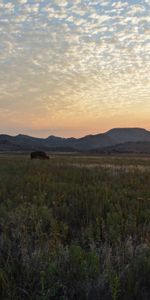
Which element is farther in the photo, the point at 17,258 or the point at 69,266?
A: the point at 17,258

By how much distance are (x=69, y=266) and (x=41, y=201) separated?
3.96 metres

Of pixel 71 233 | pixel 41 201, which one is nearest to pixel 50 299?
pixel 71 233

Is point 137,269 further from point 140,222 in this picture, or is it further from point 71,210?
point 71,210

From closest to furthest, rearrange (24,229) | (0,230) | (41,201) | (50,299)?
1. (50,299)
2. (24,229)
3. (0,230)
4. (41,201)

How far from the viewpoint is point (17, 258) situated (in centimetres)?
459

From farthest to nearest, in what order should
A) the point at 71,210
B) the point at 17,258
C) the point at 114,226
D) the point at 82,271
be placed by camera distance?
the point at 71,210 < the point at 114,226 < the point at 17,258 < the point at 82,271

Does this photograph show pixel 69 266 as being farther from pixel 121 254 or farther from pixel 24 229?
pixel 24 229

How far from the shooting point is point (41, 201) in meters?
8.06

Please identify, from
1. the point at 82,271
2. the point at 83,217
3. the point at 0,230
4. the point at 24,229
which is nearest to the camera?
the point at 82,271

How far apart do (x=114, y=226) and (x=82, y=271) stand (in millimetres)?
2064

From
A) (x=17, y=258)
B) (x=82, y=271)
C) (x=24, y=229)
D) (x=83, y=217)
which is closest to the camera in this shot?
Result: (x=82, y=271)

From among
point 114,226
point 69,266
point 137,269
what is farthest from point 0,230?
point 137,269

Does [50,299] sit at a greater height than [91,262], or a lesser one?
lesser

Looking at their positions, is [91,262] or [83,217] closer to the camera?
[91,262]
